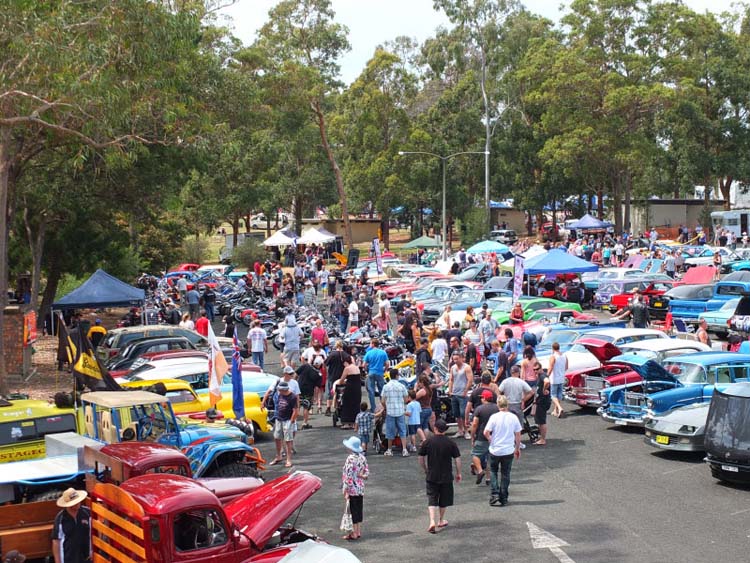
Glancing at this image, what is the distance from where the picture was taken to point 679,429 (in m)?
15.0

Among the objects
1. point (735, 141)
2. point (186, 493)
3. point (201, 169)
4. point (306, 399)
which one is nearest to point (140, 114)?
point (201, 169)

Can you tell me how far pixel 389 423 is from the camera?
1564 centimetres

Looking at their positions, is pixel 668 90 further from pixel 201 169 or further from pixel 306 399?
pixel 306 399

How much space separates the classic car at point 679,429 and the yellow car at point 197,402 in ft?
22.5

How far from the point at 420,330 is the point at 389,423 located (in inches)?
420

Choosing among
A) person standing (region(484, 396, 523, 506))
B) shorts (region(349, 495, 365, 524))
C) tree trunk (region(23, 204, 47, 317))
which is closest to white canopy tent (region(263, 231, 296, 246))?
tree trunk (region(23, 204, 47, 317))

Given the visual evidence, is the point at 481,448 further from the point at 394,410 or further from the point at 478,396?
the point at 394,410

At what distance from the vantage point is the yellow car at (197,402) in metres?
16.4

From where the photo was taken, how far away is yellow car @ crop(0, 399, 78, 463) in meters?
12.4

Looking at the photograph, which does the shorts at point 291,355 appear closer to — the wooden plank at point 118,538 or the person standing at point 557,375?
the person standing at point 557,375

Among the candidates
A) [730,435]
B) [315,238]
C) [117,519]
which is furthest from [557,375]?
[315,238]

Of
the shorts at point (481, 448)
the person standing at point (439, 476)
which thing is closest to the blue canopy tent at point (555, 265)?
the shorts at point (481, 448)

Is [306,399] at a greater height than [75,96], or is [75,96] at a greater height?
[75,96]

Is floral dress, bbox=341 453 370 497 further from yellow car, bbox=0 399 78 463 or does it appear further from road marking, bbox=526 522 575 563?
yellow car, bbox=0 399 78 463
